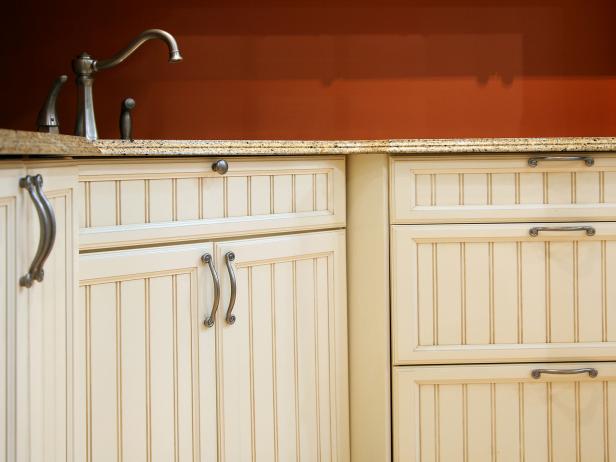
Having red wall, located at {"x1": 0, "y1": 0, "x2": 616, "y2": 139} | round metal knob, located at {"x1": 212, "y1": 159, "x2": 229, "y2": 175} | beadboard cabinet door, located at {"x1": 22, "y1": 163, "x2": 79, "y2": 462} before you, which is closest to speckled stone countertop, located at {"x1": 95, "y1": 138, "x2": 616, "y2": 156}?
round metal knob, located at {"x1": 212, "y1": 159, "x2": 229, "y2": 175}

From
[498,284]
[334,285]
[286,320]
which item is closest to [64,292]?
[286,320]

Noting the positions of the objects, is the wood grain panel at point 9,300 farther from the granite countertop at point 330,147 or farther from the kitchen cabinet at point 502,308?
the kitchen cabinet at point 502,308

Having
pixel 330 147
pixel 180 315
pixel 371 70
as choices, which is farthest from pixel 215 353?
pixel 371 70

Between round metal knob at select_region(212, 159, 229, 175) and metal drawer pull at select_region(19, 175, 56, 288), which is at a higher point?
Answer: round metal knob at select_region(212, 159, 229, 175)

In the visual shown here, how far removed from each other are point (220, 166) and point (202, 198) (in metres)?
0.07

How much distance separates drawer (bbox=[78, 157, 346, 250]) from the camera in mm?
1271

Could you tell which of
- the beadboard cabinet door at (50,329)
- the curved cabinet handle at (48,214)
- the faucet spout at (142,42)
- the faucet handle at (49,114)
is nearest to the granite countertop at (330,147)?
the beadboard cabinet door at (50,329)

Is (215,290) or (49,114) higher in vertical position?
(49,114)

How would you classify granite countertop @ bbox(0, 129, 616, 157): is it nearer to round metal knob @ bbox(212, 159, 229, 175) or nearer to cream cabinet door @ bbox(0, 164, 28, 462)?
round metal knob @ bbox(212, 159, 229, 175)

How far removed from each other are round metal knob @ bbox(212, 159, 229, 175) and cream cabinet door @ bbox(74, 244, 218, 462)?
0.15m

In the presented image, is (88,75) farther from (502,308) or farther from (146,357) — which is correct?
(502,308)

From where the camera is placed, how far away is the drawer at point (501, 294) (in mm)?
1658

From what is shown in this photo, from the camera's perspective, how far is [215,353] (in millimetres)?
1455

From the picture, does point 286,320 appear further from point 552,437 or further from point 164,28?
point 164,28
